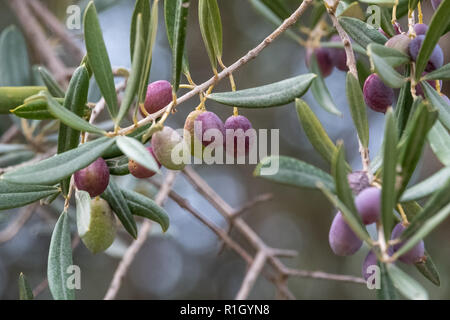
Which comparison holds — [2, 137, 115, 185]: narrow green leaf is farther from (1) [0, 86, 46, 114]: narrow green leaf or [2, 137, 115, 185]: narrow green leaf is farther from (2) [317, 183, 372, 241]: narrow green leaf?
(2) [317, 183, 372, 241]: narrow green leaf

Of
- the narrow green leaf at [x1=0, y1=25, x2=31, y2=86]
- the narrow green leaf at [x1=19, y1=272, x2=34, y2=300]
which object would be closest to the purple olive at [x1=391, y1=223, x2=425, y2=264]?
the narrow green leaf at [x1=19, y1=272, x2=34, y2=300]

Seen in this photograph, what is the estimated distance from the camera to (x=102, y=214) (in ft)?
2.67

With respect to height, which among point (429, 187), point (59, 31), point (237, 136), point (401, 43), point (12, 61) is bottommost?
point (429, 187)

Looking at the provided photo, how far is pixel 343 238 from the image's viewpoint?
667 millimetres

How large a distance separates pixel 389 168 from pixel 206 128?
0.90ft

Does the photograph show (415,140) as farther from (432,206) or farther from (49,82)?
(49,82)

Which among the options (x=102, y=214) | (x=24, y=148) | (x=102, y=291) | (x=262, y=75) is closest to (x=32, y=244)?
(x=102, y=291)

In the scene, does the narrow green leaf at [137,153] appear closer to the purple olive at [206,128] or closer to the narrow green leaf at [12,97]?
the purple olive at [206,128]

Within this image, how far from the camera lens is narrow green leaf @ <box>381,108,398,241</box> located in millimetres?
573

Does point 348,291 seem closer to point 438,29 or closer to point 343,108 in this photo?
point 343,108

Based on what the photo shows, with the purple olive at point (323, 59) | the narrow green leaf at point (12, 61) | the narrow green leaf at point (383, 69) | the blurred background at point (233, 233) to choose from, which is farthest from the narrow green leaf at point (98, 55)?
the blurred background at point (233, 233)

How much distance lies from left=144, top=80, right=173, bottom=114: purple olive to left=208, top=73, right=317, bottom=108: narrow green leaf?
0.08m

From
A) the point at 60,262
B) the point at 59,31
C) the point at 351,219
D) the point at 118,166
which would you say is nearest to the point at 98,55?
the point at 118,166
